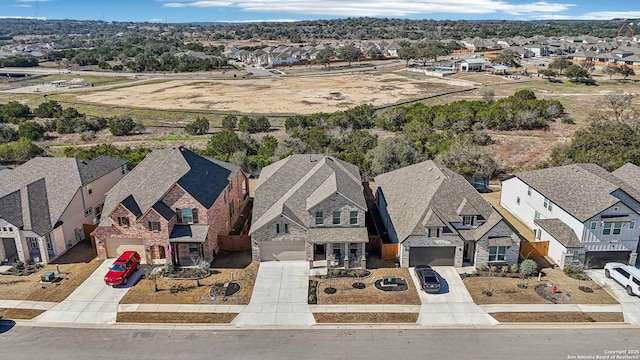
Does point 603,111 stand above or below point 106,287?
above

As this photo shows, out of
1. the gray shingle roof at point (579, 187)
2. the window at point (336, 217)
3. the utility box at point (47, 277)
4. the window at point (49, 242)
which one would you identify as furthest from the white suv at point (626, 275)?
the window at point (49, 242)

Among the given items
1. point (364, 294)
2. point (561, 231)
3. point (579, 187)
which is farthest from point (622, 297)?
point (364, 294)

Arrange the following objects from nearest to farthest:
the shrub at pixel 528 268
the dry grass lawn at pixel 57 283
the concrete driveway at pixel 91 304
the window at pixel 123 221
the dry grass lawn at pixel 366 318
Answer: the dry grass lawn at pixel 366 318, the concrete driveway at pixel 91 304, the dry grass lawn at pixel 57 283, the shrub at pixel 528 268, the window at pixel 123 221

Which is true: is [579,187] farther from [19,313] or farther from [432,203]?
[19,313]

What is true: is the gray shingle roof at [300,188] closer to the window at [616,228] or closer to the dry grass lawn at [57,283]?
the dry grass lawn at [57,283]

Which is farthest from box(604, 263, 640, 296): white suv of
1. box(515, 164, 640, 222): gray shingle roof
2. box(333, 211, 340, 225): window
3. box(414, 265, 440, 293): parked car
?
box(333, 211, 340, 225): window

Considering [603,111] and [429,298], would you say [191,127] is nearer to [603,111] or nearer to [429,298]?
[429,298]

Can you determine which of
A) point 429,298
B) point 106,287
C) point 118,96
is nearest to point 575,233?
point 429,298
